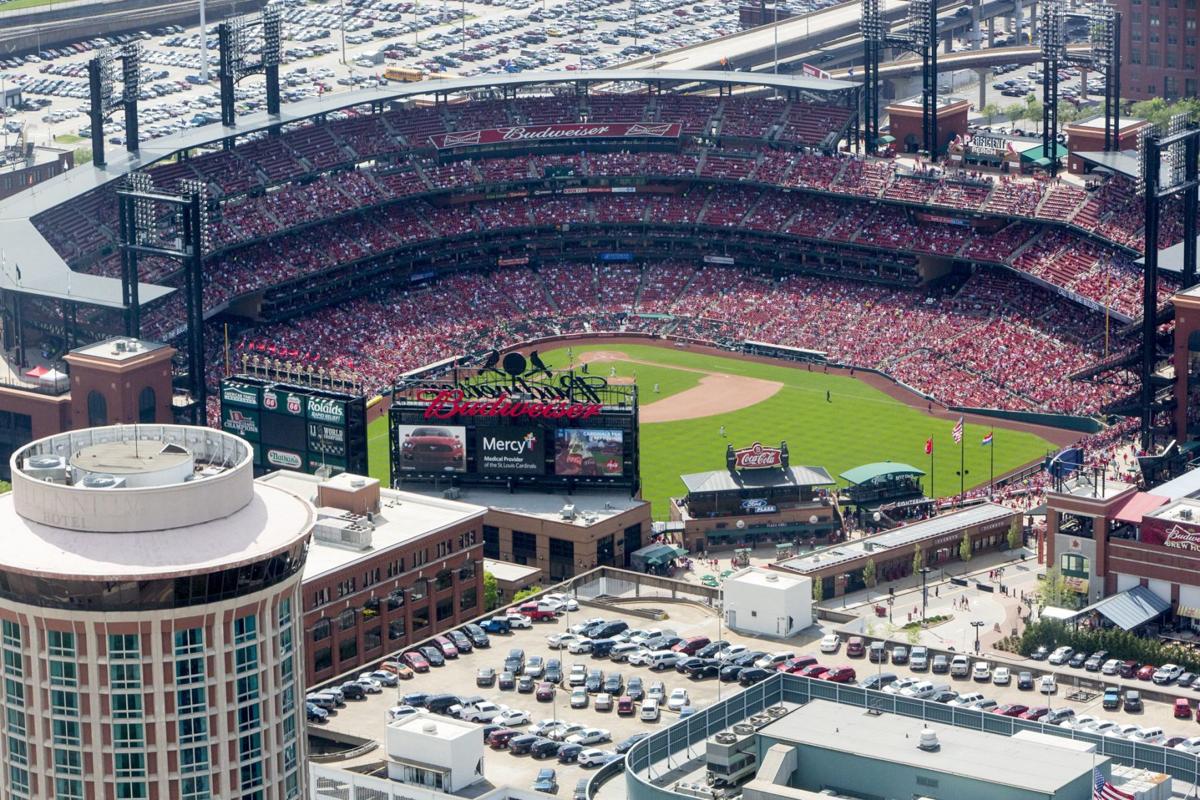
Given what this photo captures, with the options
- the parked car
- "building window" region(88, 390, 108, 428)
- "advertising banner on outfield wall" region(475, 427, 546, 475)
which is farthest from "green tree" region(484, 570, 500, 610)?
the parked car

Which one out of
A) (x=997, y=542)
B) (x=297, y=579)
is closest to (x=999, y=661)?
A: (x=997, y=542)

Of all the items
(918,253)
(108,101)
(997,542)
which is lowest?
(997,542)

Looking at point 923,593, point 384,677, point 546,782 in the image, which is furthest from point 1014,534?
point 546,782

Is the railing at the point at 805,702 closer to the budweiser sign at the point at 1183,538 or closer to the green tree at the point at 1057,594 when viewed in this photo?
the budweiser sign at the point at 1183,538

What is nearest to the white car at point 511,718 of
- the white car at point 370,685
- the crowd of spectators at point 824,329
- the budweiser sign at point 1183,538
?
the white car at point 370,685

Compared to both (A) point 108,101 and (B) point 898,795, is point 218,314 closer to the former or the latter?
(A) point 108,101

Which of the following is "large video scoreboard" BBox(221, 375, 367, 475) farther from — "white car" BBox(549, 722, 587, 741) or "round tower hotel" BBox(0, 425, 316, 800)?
"round tower hotel" BBox(0, 425, 316, 800)
